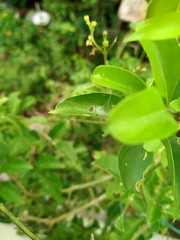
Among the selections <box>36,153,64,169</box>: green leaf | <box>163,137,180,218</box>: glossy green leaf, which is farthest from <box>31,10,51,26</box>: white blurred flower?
<box>163,137,180,218</box>: glossy green leaf

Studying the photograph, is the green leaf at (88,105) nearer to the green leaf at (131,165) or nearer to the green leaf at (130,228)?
the green leaf at (131,165)

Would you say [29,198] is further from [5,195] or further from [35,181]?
[5,195]

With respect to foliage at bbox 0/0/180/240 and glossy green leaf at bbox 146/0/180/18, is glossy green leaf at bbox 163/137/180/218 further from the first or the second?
glossy green leaf at bbox 146/0/180/18

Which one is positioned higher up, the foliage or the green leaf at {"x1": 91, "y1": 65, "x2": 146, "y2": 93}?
the green leaf at {"x1": 91, "y1": 65, "x2": 146, "y2": 93}

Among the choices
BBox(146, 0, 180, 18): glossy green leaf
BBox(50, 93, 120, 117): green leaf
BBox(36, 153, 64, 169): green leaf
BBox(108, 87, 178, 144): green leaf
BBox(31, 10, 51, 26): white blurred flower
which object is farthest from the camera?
BBox(31, 10, 51, 26): white blurred flower

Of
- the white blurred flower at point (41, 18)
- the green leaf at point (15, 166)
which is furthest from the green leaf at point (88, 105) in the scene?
the white blurred flower at point (41, 18)

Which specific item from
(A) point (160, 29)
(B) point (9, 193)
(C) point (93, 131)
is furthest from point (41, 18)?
(A) point (160, 29)

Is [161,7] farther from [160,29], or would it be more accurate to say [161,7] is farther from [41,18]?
[41,18]
